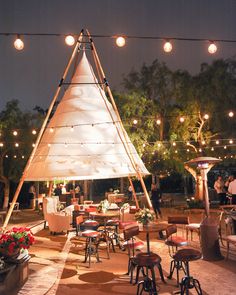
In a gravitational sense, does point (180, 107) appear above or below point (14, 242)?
above

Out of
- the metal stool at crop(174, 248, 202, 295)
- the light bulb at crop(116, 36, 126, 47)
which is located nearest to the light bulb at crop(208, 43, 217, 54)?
the light bulb at crop(116, 36, 126, 47)

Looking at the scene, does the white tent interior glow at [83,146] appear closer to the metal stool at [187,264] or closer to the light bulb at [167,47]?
the light bulb at [167,47]

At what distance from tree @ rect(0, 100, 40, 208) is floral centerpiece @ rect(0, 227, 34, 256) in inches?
661

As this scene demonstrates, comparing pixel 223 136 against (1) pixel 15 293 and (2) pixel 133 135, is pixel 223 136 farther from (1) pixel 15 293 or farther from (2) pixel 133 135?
(1) pixel 15 293

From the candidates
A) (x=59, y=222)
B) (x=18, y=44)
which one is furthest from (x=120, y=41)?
(x=59, y=222)

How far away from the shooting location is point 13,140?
23.5m

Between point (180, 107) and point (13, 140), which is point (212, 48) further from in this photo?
point (13, 140)

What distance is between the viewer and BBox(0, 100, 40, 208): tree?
23.5 meters

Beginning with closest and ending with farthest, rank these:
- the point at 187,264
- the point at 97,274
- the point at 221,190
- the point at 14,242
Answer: the point at 187,264 → the point at 14,242 → the point at 97,274 → the point at 221,190

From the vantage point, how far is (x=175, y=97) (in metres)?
21.3

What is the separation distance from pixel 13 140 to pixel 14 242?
59.3ft

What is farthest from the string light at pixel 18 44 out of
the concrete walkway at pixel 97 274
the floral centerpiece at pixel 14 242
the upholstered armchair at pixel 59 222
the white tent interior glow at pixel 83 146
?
the upholstered armchair at pixel 59 222

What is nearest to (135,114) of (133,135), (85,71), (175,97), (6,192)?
(133,135)

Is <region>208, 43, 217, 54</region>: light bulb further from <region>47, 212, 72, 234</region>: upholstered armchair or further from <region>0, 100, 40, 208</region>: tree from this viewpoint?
<region>0, 100, 40, 208</region>: tree
